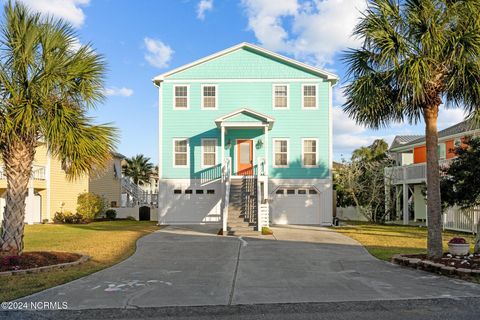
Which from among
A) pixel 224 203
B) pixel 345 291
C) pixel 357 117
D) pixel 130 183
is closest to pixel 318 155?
pixel 224 203

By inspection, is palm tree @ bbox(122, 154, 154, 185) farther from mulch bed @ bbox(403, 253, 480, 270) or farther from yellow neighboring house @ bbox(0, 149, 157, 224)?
mulch bed @ bbox(403, 253, 480, 270)

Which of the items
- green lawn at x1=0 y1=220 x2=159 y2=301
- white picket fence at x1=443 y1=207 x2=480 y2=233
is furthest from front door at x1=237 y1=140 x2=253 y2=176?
white picket fence at x1=443 y1=207 x2=480 y2=233

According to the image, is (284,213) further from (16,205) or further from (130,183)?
(130,183)

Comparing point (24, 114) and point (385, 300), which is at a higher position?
point (24, 114)

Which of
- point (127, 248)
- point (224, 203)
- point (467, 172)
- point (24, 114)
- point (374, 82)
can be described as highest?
point (374, 82)

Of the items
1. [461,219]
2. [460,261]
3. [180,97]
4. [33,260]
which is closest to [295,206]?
[461,219]

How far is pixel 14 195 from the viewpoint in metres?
10.5

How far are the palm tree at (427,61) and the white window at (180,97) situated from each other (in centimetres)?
1403

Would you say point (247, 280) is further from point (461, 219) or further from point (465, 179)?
point (461, 219)

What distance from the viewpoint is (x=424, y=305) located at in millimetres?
6906

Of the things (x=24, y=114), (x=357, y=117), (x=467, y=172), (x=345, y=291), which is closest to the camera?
(x=345, y=291)

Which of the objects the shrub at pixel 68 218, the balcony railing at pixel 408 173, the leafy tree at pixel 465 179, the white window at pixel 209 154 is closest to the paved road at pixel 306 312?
the leafy tree at pixel 465 179

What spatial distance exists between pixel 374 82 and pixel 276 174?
1300 centimetres

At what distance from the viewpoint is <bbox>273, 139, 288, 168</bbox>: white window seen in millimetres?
23750
